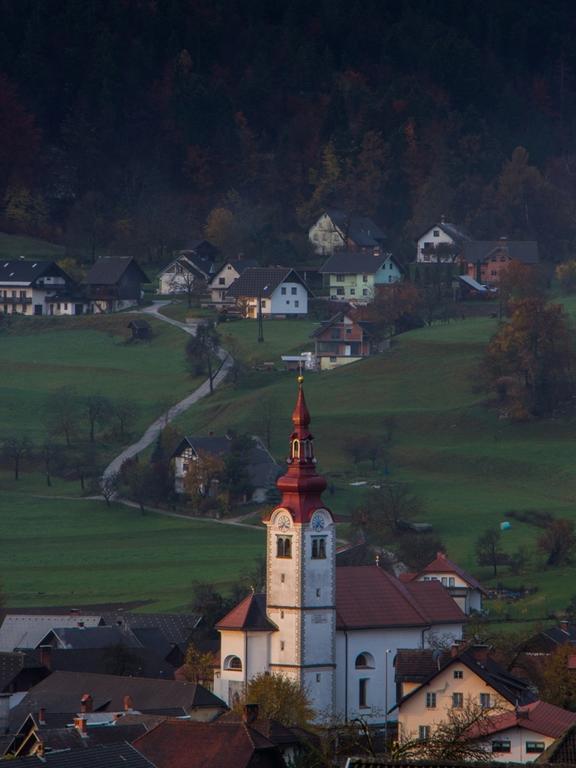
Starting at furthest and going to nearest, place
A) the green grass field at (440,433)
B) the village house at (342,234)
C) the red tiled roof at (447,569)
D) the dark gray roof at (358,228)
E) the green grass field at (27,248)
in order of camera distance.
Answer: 1. the dark gray roof at (358,228)
2. the village house at (342,234)
3. the green grass field at (27,248)
4. the green grass field at (440,433)
5. the red tiled roof at (447,569)

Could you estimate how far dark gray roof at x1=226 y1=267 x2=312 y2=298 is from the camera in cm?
13688

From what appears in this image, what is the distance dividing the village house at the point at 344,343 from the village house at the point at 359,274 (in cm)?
1700

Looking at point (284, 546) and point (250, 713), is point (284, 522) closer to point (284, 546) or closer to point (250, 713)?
point (284, 546)

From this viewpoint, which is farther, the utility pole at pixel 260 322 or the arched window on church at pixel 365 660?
the utility pole at pixel 260 322

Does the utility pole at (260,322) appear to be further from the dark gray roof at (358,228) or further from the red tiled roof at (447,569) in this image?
the red tiled roof at (447,569)

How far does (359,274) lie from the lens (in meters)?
144

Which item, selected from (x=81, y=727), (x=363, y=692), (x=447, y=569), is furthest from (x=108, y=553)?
(x=81, y=727)

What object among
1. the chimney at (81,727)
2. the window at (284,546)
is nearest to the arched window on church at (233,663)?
the window at (284,546)

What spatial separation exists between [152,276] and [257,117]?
50.4 meters

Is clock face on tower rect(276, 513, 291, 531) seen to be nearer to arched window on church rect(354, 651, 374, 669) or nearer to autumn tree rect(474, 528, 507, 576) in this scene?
arched window on church rect(354, 651, 374, 669)

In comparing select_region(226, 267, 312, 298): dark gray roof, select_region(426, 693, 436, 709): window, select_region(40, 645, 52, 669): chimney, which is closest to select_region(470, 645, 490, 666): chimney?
select_region(426, 693, 436, 709): window

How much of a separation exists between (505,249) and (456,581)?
7180 cm

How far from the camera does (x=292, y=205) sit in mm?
180500

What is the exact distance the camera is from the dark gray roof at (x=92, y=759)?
115ft
